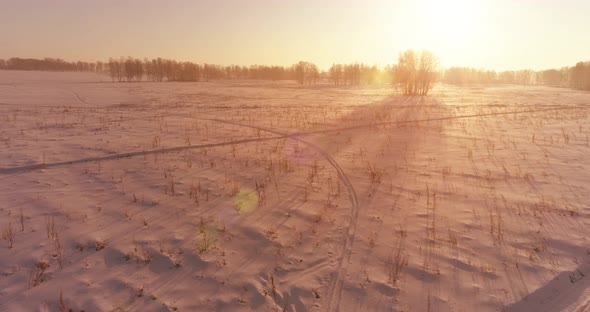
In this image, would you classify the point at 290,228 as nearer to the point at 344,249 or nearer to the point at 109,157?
the point at 344,249

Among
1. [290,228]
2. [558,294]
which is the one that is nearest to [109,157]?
[290,228]

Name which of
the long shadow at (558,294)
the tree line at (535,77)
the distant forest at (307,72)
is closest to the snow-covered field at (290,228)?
the long shadow at (558,294)

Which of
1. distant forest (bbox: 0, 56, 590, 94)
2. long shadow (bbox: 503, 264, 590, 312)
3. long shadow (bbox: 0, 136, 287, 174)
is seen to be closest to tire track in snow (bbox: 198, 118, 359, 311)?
long shadow (bbox: 503, 264, 590, 312)

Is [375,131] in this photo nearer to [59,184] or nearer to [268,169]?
[268,169]

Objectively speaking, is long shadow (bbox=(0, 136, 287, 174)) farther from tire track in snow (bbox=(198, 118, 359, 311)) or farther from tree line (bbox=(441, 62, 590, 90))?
tree line (bbox=(441, 62, 590, 90))

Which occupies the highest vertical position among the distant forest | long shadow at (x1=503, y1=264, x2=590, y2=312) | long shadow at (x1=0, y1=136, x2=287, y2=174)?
the distant forest

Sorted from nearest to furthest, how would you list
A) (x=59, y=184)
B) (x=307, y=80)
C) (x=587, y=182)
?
(x=59, y=184), (x=587, y=182), (x=307, y=80)

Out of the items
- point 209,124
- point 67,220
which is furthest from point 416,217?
point 209,124
